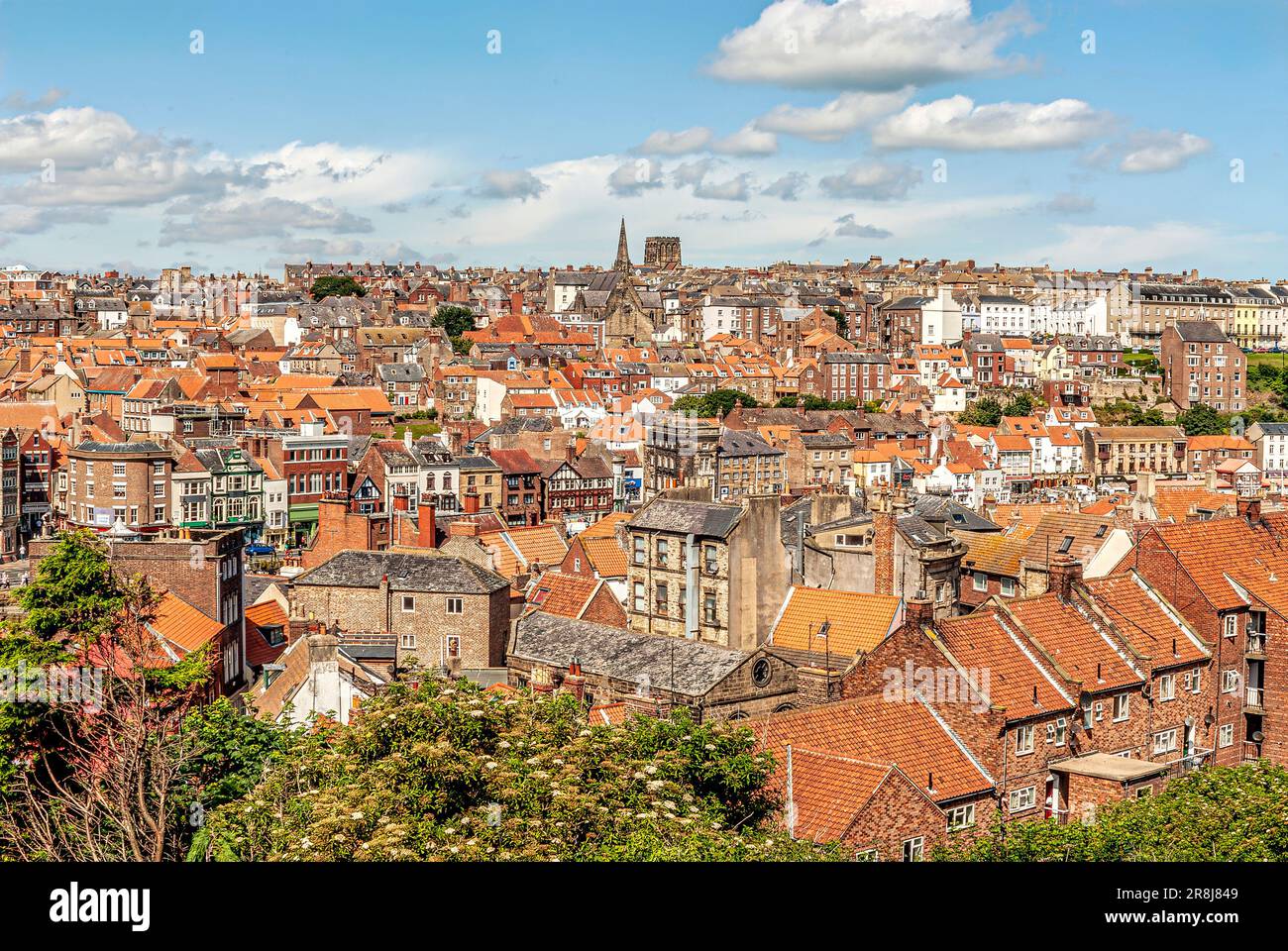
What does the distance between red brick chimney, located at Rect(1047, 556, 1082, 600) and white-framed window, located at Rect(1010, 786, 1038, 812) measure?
5.79 meters

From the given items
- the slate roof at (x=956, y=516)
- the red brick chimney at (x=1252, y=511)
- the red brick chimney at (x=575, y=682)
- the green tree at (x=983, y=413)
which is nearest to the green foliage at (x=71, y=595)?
the red brick chimney at (x=575, y=682)

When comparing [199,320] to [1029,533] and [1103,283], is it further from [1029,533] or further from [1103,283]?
[1029,533]

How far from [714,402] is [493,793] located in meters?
99.4

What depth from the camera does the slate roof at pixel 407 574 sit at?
36438mm

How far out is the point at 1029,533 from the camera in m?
42.9

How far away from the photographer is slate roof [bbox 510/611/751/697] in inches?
1190

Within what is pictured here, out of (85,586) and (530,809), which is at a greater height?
(85,586)

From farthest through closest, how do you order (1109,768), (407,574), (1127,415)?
(1127,415) → (407,574) → (1109,768)

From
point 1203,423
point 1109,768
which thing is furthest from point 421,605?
point 1203,423

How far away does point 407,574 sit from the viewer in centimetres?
3722

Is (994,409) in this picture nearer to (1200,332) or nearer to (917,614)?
(1200,332)

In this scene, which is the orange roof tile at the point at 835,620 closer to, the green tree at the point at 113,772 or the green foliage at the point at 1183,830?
the green foliage at the point at 1183,830
